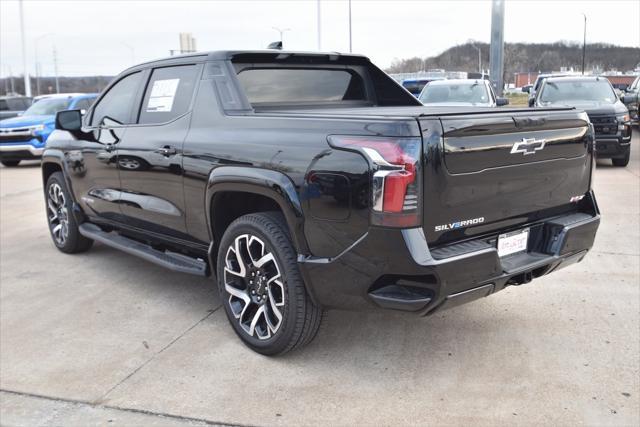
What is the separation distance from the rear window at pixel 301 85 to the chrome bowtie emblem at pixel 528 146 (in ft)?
6.25

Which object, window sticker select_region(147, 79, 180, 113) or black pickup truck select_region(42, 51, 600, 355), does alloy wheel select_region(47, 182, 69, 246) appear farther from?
window sticker select_region(147, 79, 180, 113)

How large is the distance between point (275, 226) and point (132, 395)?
3.92ft

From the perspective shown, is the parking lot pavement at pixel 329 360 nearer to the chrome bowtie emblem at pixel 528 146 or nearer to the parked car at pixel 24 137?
the chrome bowtie emblem at pixel 528 146

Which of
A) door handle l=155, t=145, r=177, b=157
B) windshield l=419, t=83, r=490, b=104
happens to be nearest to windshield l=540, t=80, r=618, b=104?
windshield l=419, t=83, r=490, b=104

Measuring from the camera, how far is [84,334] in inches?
164

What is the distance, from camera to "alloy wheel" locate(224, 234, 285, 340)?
3562 mm

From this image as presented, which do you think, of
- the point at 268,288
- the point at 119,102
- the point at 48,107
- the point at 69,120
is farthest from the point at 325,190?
the point at 48,107

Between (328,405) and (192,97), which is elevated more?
(192,97)

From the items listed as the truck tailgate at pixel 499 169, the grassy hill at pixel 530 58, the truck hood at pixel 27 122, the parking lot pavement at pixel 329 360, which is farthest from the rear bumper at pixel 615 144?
the grassy hill at pixel 530 58

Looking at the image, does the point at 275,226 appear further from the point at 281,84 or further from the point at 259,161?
the point at 281,84

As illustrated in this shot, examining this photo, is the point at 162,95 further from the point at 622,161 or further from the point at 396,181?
the point at 622,161

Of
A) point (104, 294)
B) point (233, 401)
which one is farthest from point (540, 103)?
point (233, 401)

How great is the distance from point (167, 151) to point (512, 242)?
93.0 inches

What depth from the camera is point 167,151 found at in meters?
4.27
